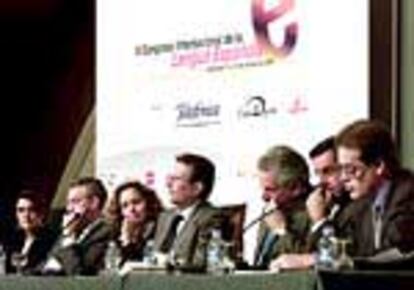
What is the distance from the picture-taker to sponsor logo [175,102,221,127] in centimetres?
474

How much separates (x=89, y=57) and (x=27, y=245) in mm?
2063

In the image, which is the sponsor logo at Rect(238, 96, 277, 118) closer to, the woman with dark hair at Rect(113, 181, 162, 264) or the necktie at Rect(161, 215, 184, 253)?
the woman with dark hair at Rect(113, 181, 162, 264)

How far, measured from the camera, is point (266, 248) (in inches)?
134

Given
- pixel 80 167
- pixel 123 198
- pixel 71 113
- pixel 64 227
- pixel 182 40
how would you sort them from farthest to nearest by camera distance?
pixel 71 113 → pixel 80 167 → pixel 182 40 → pixel 64 227 → pixel 123 198

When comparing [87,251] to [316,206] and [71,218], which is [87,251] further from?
[316,206]

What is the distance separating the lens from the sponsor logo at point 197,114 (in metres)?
4.74

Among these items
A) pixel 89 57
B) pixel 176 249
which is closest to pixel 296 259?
pixel 176 249

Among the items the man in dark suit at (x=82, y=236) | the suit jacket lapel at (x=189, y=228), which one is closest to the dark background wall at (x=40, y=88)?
the man in dark suit at (x=82, y=236)

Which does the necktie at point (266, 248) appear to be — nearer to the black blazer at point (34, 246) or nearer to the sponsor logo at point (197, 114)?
the black blazer at point (34, 246)

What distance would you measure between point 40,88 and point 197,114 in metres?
2.00

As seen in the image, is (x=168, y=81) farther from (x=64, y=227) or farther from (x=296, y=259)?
(x=296, y=259)

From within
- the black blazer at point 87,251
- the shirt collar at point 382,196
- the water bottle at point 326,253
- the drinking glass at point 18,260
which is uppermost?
the shirt collar at point 382,196

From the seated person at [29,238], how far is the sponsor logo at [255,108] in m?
0.90

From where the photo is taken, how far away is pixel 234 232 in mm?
3434
